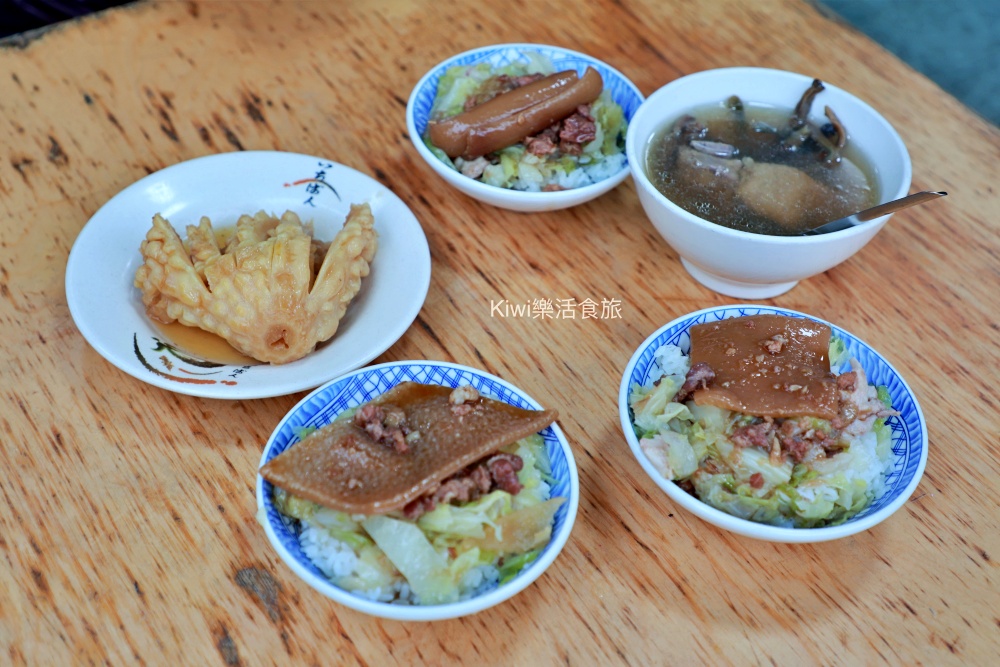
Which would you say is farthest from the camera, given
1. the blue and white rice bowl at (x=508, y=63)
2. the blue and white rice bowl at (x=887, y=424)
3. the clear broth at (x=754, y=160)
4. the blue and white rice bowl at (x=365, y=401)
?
the blue and white rice bowl at (x=508, y=63)

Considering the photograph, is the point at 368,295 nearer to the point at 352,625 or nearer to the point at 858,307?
the point at 352,625

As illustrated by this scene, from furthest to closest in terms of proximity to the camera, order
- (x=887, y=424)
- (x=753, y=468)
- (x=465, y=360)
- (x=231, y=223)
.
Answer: (x=231, y=223), (x=465, y=360), (x=887, y=424), (x=753, y=468)

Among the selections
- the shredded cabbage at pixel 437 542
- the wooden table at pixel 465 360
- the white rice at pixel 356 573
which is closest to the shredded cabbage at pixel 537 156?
the wooden table at pixel 465 360

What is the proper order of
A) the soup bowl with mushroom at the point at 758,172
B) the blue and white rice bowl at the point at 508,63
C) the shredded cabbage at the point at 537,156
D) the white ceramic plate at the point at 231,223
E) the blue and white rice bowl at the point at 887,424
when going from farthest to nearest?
the shredded cabbage at the point at 537,156
the blue and white rice bowl at the point at 508,63
the soup bowl with mushroom at the point at 758,172
the white ceramic plate at the point at 231,223
the blue and white rice bowl at the point at 887,424

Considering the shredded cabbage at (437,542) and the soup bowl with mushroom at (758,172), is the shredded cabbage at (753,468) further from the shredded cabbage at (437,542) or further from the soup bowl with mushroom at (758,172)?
the soup bowl with mushroom at (758,172)

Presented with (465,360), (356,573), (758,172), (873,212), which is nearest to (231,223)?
(465,360)

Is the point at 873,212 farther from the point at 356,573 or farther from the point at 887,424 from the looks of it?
the point at 356,573

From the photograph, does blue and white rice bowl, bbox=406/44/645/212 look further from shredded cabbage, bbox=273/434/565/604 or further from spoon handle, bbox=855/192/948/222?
shredded cabbage, bbox=273/434/565/604
